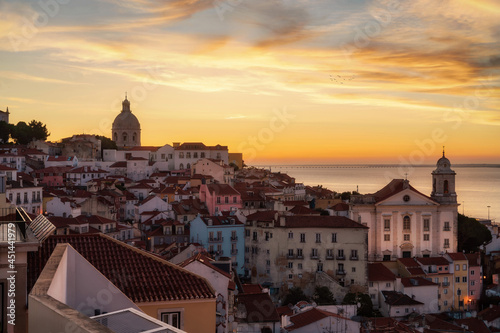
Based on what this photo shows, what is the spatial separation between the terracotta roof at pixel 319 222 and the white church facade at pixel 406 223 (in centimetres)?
1012

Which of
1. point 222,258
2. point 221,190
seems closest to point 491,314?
point 222,258

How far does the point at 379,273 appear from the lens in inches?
1276

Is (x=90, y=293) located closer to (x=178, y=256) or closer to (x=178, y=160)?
(x=178, y=256)

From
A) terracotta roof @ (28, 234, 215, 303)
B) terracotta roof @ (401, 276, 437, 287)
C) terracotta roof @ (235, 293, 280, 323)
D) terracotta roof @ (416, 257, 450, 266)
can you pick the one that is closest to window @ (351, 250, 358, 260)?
terracotta roof @ (401, 276, 437, 287)

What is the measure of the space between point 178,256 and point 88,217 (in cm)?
1068

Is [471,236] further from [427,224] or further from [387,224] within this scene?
[387,224]

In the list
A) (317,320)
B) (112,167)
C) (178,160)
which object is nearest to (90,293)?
(317,320)

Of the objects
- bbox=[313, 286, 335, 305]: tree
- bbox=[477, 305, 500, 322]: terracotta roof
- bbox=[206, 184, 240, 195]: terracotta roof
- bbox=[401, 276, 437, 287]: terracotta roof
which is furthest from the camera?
bbox=[206, 184, 240, 195]: terracotta roof

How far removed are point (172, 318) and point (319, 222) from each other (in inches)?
1051

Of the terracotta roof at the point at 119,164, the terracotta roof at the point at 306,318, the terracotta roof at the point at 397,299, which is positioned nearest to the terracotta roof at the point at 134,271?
the terracotta roof at the point at 306,318

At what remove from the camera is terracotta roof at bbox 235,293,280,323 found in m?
20.3

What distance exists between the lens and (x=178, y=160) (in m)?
69.3

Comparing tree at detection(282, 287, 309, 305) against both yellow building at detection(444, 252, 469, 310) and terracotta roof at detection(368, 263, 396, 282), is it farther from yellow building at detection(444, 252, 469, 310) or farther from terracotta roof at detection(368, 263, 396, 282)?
yellow building at detection(444, 252, 469, 310)

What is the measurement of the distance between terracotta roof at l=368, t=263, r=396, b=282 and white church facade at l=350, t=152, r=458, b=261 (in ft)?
27.8
